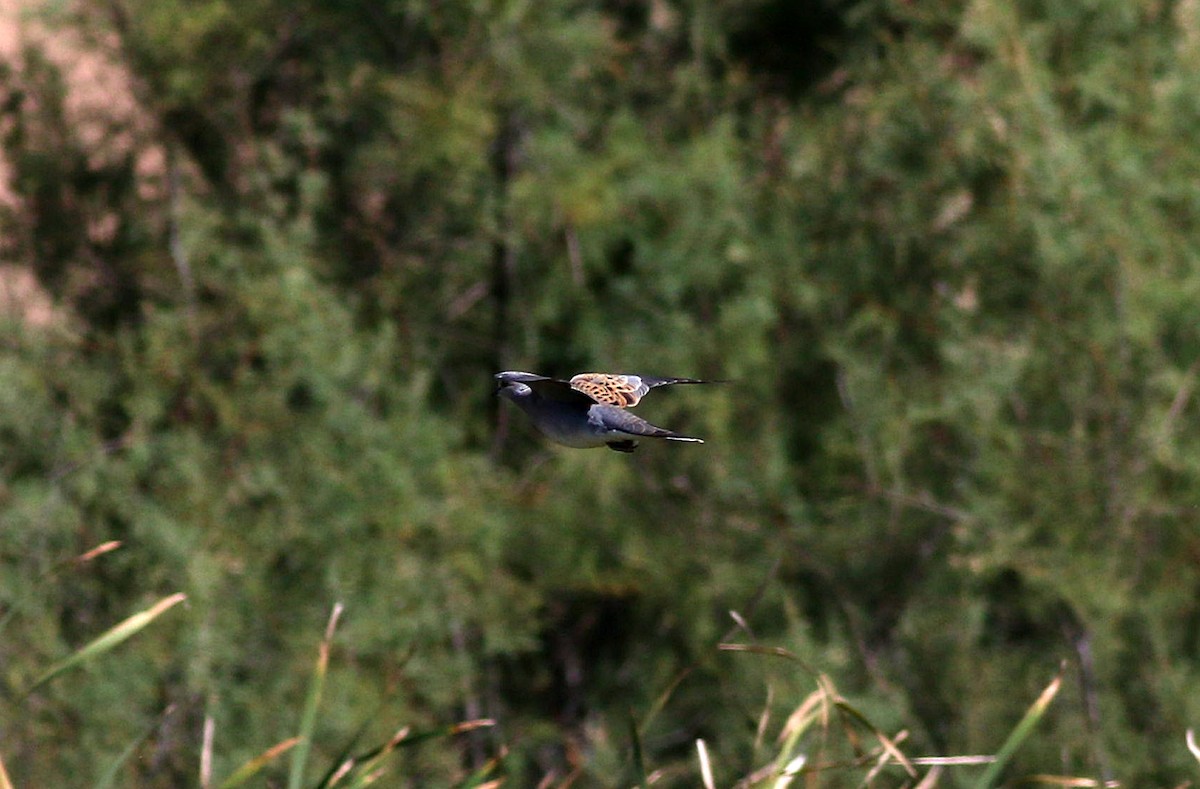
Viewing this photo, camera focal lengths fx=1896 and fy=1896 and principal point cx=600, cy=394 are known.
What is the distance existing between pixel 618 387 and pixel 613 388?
0.14 feet

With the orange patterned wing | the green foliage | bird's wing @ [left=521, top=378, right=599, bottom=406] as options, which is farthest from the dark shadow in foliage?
bird's wing @ [left=521, top=378, right=599, bottom=406]

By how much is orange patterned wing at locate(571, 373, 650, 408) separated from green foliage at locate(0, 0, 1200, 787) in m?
7.02

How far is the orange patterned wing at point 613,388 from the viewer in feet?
11.9

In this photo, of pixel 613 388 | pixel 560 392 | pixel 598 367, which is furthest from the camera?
pixel 598 367

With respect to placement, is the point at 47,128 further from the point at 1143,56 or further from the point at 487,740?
the point at 1143,56

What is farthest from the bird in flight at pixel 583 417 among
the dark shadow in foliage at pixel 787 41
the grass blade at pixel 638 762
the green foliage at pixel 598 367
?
the dark shadow in foliage at pixel 787 41

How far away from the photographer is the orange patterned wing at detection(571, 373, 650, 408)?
3.64 m

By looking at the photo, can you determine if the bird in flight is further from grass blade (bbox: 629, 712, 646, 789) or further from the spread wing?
grass blade (bbox: 629, 712, 646, 789)

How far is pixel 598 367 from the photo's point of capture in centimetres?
1186

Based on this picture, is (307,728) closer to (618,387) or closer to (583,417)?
(583,417)

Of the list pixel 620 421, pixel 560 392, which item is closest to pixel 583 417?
pixel 620 421

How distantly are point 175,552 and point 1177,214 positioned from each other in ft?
20.9

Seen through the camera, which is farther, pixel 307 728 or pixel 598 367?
pixel 598 367

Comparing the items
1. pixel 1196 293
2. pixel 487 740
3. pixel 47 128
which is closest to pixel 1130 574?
pixel 1196 293
